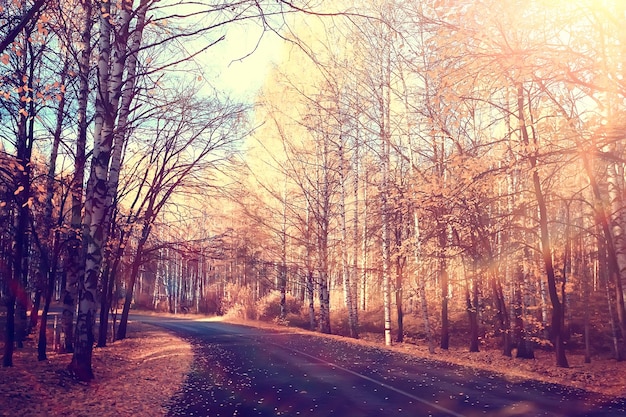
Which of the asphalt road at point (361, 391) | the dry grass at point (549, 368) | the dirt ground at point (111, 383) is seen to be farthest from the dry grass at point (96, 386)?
the dry grass at point (549, 368)

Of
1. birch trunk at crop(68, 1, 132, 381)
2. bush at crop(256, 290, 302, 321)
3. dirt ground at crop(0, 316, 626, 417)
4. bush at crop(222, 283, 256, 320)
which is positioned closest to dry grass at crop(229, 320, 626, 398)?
dirt ground at crop(0, 316, 626, 417)

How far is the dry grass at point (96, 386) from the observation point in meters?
7.33

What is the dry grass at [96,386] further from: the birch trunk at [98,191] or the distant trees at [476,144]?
the distant trees at [476,144]

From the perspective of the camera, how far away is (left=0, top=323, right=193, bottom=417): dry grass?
289 inches

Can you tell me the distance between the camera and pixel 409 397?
26.3 feet

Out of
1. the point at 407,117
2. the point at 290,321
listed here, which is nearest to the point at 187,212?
the point at 407,117

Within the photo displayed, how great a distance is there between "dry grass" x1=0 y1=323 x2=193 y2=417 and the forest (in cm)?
78

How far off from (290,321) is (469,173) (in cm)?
2124

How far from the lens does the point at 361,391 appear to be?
858cm

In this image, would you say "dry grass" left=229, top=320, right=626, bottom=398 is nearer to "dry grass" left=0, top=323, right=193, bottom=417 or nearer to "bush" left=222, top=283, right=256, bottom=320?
"dry grass" left=0, top=323, right=193, bottom=417

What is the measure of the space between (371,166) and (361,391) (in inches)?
646

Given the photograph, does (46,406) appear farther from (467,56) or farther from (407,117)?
(407,117)

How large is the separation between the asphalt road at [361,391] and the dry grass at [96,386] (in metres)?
0.51

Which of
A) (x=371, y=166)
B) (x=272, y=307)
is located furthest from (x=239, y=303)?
(x=371, y=166)
